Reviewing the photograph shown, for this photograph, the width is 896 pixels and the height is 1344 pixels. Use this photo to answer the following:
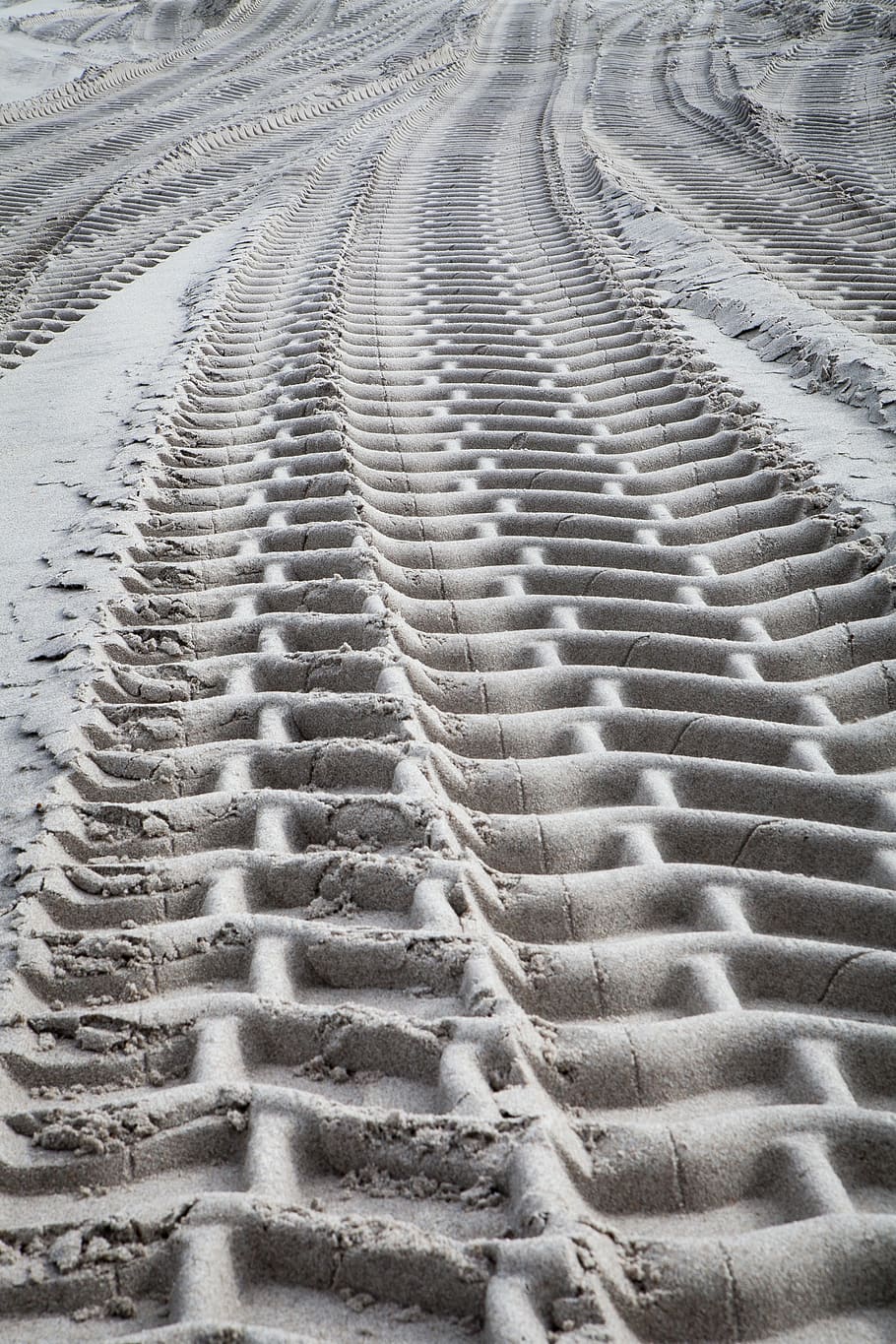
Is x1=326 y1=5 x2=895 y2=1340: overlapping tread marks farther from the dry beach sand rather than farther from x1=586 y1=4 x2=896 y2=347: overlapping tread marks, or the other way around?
x1=586 y1=4 x2=896 y2=347: overlapping tread marks

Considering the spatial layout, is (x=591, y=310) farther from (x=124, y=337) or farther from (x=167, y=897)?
(x=167, y=897)

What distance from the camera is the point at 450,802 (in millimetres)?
2027

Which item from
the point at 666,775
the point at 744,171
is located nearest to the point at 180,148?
the point at 744,171

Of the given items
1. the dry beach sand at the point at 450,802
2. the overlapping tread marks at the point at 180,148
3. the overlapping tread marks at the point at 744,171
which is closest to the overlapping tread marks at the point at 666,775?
the dry beach sand at the point at 450,802

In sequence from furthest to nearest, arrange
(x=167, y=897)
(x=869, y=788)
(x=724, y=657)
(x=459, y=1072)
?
(x=724, y=657)
(x=869, y=788)
(x=167, y=897)
(x=459, y=1072)

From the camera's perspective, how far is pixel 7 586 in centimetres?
268

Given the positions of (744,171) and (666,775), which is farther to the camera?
(744,171)

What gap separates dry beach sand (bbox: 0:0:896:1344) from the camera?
1.29 m

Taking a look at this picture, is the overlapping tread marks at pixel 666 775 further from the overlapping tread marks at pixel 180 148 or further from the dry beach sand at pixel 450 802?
the overlapping tread marks at pixel 180 148

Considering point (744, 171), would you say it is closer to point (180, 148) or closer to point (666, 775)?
point (180, 148)

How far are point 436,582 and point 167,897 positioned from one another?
4.06 feet

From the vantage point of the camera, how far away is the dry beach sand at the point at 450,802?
4.24 ft

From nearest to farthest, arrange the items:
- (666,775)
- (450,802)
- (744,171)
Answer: (450,802) → (666,775) → (744,171)

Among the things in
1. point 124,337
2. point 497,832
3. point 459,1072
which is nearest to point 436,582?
point 497,832
